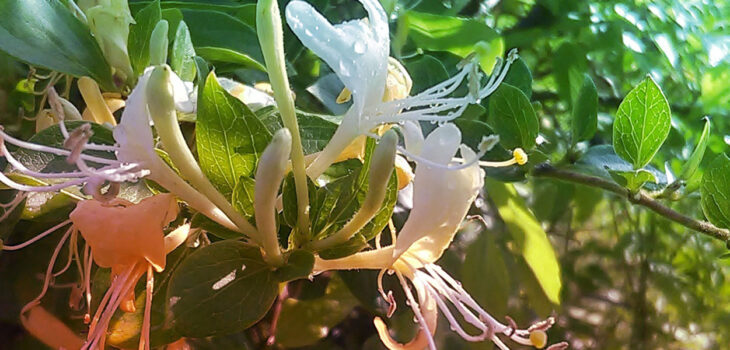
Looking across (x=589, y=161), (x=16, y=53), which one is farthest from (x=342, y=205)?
(x=589, y=161)

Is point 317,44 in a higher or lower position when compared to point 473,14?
higher

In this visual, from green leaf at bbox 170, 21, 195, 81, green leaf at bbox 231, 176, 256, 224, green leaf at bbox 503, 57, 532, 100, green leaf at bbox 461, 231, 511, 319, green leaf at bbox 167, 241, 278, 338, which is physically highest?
green leaf at bbox 170, 21, 195, 81

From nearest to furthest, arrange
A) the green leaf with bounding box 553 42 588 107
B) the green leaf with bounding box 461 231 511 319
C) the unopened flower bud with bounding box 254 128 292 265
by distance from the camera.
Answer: the unopened flower bud with bounding box 254 128 292 265 → the green leaf with bounding box 461 231 511 319 → the green leaf with bounding box 553 42 588 107

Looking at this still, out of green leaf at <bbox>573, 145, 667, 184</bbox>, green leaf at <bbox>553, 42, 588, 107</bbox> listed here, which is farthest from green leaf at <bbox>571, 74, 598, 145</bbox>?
green leaf at <bbox>553, 42, 588, 107</bbox>

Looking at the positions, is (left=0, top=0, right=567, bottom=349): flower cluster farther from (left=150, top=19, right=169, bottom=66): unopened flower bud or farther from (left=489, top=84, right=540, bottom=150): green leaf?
(left=489, top=84, right=540, bottom=150): green leaf

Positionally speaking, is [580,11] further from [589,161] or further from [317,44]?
[317,44]

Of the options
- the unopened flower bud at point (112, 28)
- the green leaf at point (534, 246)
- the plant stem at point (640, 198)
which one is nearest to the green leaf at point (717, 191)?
the plant stem at point (640, 198)
